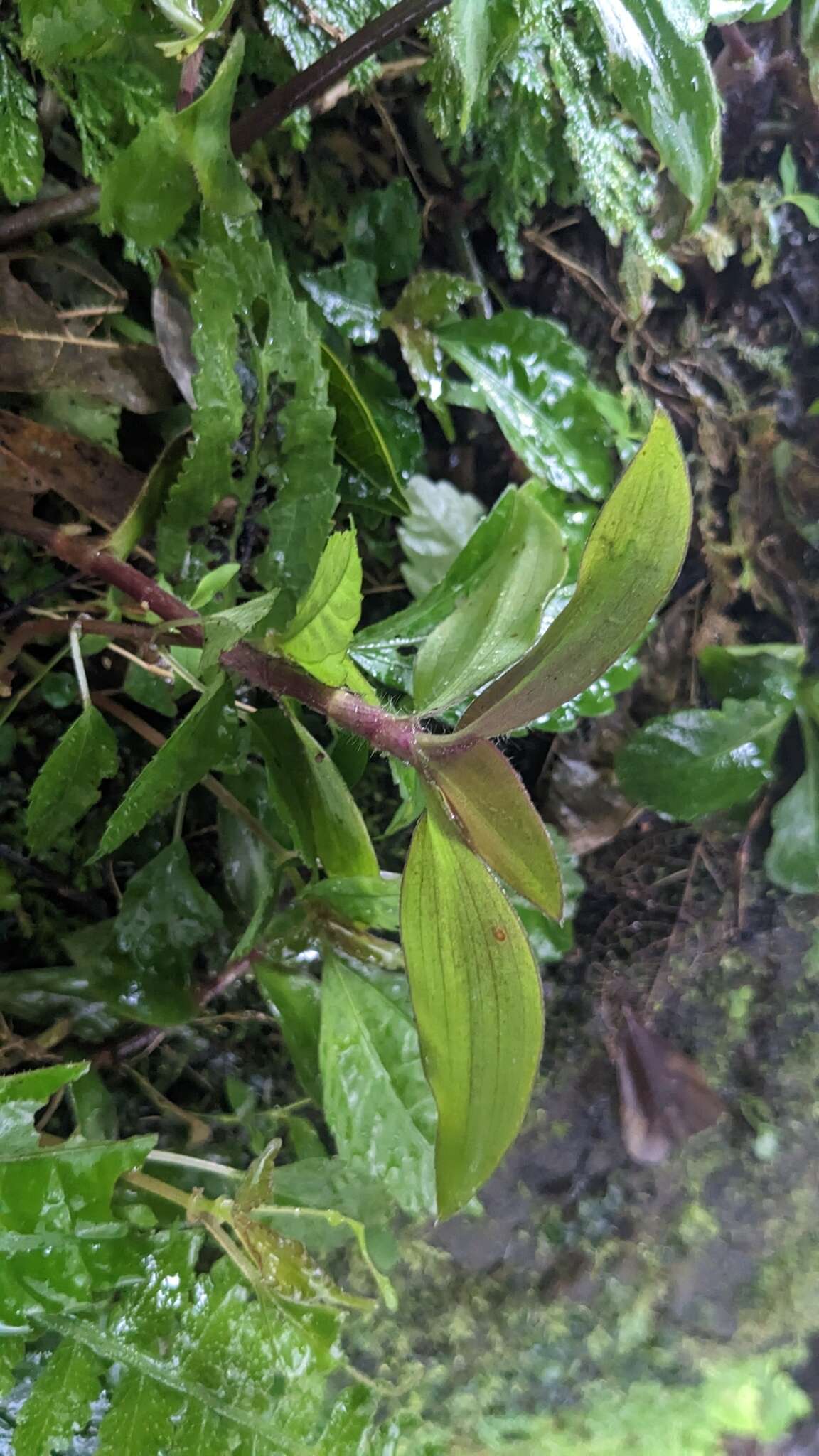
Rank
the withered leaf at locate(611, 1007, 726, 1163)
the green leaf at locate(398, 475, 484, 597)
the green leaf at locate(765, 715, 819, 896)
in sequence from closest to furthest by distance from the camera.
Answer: the green leaf at locate(398, 475, 484, 597) < the green leaf at locate(765, 715, 819, 896) < the withered leaf at locate(611, 1007, 726, 1163)

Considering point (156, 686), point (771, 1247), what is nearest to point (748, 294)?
point (156, 686)

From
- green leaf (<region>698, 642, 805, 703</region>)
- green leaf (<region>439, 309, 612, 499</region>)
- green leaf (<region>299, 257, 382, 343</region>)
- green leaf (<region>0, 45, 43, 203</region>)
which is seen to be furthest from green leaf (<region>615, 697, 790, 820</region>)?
green leaf (<region>0, 45, 43, 203</region>)

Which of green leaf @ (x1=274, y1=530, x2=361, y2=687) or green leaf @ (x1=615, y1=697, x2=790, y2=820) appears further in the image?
green leaf @ (x1=615, y1=697, x2=790, y2=820)

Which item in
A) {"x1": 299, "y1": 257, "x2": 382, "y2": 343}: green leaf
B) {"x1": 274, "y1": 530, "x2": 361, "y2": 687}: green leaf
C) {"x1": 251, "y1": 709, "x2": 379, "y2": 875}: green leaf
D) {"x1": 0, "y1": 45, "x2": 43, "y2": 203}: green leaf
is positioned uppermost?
{"x1": 0, "y1": 45, "x2": 43, "y2": 203}: green leaf

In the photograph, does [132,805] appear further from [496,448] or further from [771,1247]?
[771,1247]

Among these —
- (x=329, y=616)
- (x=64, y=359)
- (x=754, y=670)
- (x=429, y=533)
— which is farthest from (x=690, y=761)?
(x=64, y=359)

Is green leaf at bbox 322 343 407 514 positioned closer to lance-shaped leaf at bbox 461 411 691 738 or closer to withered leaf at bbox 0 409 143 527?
withered leaf at bbox 0 409 143 527
